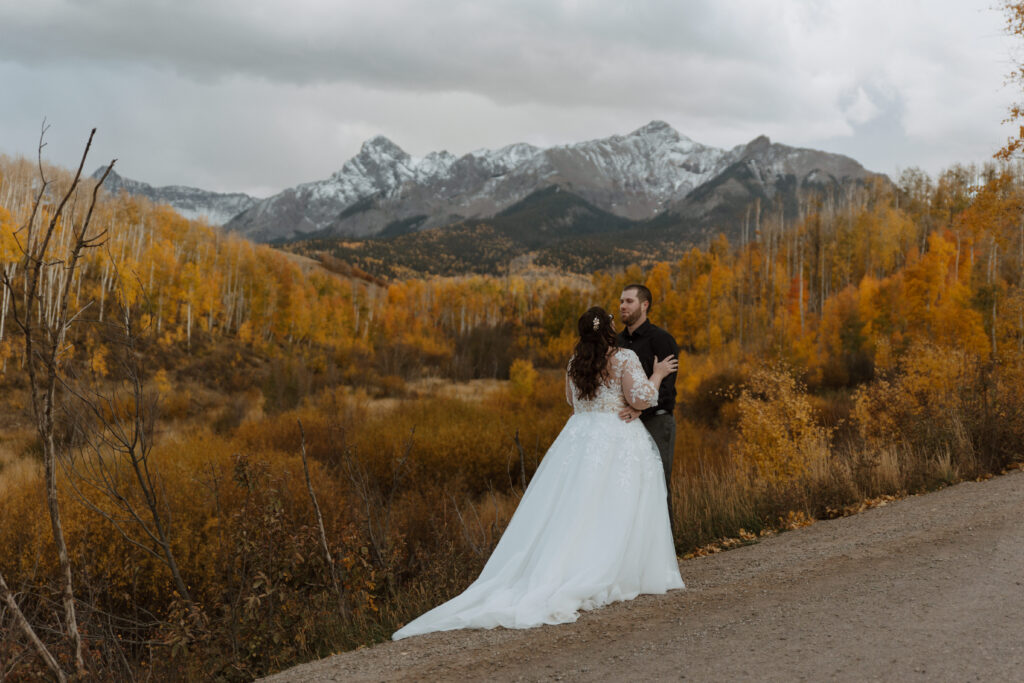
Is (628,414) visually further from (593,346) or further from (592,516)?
(592,516)

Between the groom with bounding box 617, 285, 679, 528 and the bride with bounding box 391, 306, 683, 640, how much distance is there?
19cm

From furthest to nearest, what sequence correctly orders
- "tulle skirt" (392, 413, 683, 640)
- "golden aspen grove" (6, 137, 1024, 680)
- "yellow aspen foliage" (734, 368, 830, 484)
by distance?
"yellow aspen foliage" (734, 368, 830, 484) < "golden aspen grove" (6, 137, 1024, 680) < "tulle skirt" (392, 413, 683, 640)

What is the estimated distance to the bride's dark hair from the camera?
5523mm

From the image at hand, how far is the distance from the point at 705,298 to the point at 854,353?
21.9 meters

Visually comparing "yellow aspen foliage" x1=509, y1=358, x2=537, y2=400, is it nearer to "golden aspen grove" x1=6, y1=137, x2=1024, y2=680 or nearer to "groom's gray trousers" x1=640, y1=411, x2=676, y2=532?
"golden aspen grove" x1=6, y1=137, x2=1024, y2=680

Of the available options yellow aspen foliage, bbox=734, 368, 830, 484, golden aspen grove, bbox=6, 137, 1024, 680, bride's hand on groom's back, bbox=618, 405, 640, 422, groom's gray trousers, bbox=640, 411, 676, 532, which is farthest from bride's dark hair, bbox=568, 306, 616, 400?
yellow aspen foliage, bbox=734, 368, 830, 484

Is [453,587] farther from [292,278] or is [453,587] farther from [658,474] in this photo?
[292,278]

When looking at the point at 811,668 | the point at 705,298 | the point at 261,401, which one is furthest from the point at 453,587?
the point at 705,298

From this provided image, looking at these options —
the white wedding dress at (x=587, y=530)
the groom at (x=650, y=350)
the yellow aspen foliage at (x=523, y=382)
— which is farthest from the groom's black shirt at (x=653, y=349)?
the yellow aspen foliage at (x=523, y=382)

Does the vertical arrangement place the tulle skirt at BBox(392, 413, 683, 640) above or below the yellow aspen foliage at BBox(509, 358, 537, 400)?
above

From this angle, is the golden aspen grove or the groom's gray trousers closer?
the groom's gray trousers

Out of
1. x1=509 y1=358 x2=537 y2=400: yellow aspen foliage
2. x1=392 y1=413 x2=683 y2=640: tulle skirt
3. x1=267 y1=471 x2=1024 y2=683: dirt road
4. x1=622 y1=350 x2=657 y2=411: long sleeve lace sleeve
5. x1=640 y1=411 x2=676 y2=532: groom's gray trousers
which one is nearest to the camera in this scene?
x1=267 y1=471 x2=1024 y2=683: dirt road

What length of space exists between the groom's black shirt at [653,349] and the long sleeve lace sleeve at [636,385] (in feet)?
0.81

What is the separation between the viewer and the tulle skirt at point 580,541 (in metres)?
5.00
